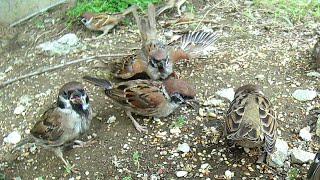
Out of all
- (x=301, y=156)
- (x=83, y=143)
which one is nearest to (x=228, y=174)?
(x=301, y=156)

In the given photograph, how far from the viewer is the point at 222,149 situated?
4.59 meters

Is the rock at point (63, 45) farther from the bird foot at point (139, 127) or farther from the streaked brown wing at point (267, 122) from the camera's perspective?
the streaked brown wing at point (267, 122)

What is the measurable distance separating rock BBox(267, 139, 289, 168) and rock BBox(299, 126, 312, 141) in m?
0.24

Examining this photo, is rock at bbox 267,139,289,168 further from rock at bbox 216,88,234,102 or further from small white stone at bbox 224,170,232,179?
rock at bbox 216,88,234,102

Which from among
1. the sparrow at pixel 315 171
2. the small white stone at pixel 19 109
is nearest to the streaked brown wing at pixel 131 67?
the small white stone at pixel 19 109

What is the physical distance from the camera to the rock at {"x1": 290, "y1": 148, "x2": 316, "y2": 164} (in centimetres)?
434

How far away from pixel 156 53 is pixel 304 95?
1.58 meters

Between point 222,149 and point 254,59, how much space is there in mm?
1520

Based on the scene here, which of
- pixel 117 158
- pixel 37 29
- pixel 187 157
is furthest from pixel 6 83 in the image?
pixel 187 157

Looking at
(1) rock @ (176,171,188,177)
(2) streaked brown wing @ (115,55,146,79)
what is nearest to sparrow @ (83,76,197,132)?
(2) streaked brown wing @ (115,55,146,79)

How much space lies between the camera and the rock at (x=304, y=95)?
5.02m

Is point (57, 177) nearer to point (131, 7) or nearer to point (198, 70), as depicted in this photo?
point (198, 70)

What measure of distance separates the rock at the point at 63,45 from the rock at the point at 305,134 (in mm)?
3149

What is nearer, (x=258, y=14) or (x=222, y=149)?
(x=222, y=149)
